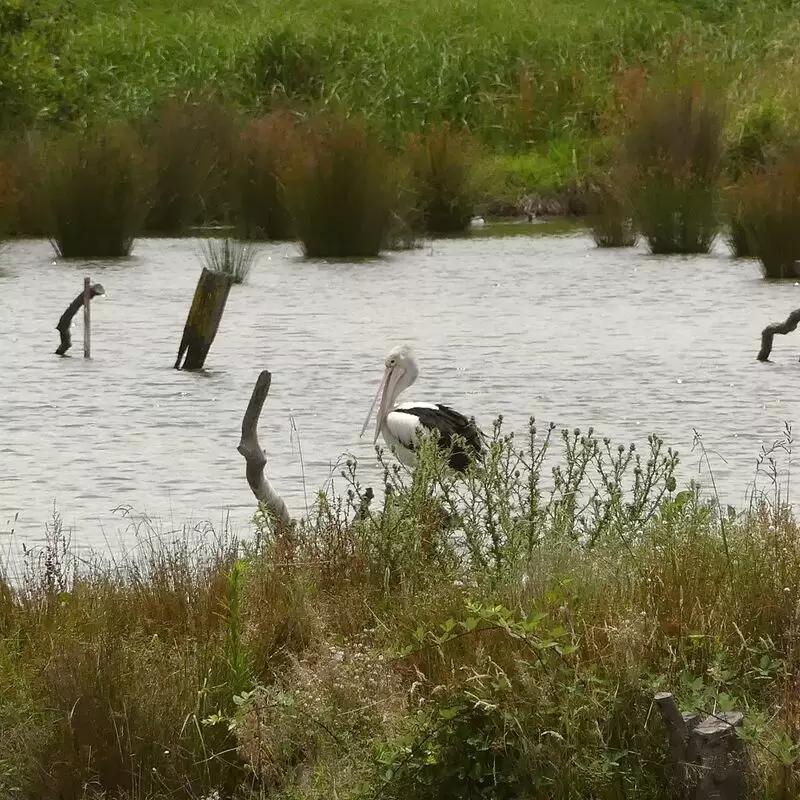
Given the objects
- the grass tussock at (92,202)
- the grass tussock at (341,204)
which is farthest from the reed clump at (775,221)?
the grass tussock at (92,202)

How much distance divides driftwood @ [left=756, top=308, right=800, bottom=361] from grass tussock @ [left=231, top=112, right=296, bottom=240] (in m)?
10.2

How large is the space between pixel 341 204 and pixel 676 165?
189 inches

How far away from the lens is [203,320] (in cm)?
1343

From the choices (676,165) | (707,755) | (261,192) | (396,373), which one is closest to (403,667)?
(707,755)

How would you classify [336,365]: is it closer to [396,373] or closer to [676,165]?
[396,373]

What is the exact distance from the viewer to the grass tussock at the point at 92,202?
2072 cm

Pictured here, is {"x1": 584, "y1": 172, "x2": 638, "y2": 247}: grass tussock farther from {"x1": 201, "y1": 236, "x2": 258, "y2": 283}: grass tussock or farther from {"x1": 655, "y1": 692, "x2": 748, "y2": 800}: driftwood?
{"x1": 655, "y1": 692, "x2": 748, "y2": 800}: driftwood

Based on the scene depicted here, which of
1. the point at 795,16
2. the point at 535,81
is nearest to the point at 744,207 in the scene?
the point at 535,81

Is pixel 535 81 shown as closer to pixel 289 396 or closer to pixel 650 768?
pixel 289 396

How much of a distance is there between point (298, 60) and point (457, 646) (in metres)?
28.9

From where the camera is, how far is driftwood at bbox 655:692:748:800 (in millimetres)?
4410

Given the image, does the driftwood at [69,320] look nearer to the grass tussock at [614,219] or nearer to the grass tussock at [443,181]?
the grass tussock at [614,219]

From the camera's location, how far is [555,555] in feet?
18.9

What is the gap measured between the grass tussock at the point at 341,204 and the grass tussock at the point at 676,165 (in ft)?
9.86
